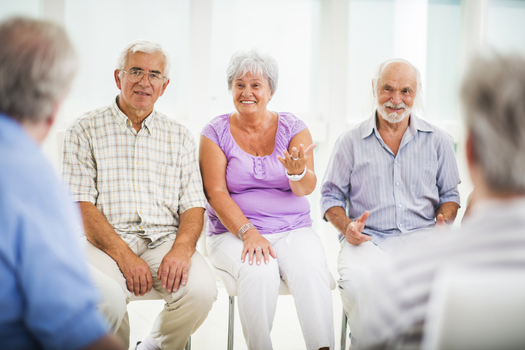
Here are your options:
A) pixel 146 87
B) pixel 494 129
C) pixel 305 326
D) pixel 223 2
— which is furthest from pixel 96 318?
pixel 223 2

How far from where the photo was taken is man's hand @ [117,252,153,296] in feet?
5.91

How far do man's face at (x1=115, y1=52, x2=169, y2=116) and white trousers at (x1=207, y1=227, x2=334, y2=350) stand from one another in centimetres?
78

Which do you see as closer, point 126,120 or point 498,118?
point 498,118

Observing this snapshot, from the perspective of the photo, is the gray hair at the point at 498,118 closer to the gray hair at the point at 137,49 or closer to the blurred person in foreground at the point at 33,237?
the blurred person in foreground at the point at 33,237

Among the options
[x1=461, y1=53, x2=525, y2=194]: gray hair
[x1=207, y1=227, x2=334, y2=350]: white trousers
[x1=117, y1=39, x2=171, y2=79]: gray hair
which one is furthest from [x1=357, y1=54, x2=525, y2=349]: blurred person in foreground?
[x1=117, y1=39, x2=171, y2=79]: gray hair

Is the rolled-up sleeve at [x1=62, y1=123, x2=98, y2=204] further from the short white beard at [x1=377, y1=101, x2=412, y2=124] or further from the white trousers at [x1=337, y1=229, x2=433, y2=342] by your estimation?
the short white beard at [x1=377, y1=101, x2=412, y2=124]

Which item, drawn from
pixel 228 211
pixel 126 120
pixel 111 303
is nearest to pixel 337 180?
pixel 228 211

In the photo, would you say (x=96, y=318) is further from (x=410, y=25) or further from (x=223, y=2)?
(x=410, y=25)

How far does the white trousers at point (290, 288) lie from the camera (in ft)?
5.85

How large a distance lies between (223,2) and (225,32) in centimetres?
22

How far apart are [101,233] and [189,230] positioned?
376 mm

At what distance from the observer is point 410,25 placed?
3.55m

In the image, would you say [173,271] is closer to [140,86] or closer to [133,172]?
[133,172]

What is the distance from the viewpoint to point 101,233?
6.18 feet
